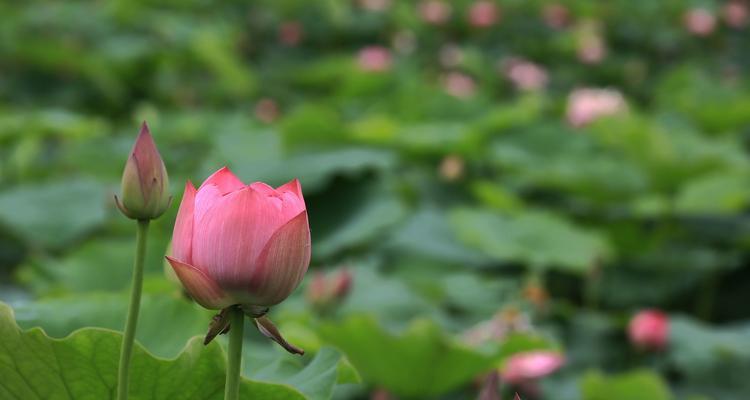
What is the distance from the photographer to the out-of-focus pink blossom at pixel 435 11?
3535 mm

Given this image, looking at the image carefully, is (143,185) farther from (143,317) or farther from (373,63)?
(373,63)

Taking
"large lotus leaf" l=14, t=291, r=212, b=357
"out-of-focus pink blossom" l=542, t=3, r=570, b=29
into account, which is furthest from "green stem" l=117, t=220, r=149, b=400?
"out-of-focus pink blossom" l=542, t=3, r=570, b=29

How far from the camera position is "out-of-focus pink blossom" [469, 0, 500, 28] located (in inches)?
140

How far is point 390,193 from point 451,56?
6.03 feet

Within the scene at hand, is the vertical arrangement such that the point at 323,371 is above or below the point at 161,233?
above

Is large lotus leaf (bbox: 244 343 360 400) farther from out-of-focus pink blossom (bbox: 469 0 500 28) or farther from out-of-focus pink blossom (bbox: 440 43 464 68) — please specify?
out-of-focus pink blossom (bbox: 469 0 500 28)

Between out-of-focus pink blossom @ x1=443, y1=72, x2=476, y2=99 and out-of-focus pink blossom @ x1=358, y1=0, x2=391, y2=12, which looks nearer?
out-of-focus pink blossom @ x1=443, y1=72, x2=476, y2=99

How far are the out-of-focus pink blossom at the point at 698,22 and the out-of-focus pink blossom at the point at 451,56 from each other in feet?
2.81

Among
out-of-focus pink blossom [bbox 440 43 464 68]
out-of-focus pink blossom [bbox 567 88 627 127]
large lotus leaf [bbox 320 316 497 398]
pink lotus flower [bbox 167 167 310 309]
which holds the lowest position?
out-of-focus pink blossom [bbox 440 43 464 68]

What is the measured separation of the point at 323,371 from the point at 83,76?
208 cm

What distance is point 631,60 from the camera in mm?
3789

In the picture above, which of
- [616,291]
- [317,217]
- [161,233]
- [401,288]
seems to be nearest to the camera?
[401,288]

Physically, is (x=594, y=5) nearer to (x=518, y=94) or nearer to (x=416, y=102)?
(x=518, y=94)

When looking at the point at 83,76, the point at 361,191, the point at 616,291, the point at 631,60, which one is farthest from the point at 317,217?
the point at 631,60
